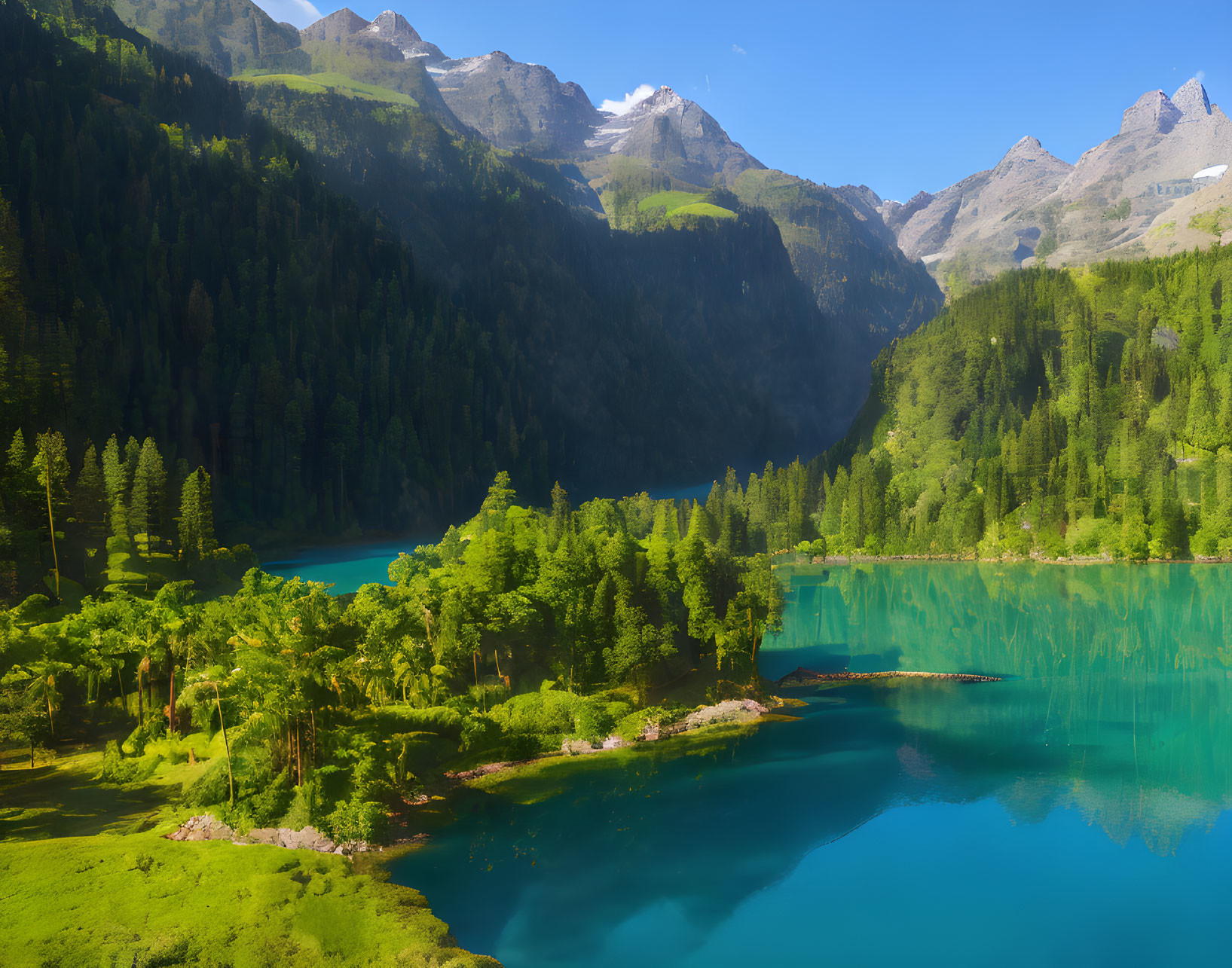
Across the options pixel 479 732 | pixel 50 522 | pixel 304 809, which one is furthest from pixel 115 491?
pixel 304 809

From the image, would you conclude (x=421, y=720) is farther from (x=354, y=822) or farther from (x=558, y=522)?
(x=558, y=522)

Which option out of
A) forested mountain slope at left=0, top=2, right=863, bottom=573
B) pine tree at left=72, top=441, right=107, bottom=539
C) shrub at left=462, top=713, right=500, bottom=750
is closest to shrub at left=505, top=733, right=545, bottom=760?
shrub at left=462, top=713, right=500, bottom=750

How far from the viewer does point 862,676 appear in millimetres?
75812

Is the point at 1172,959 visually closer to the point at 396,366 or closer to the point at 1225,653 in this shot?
the point at 1225,653

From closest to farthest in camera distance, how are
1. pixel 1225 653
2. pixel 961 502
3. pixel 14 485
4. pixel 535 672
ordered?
pixel 535 672, pixel 14 485, pixel 1225 653, pixel 961 502

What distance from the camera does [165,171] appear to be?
137 metres

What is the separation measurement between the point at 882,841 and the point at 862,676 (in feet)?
112

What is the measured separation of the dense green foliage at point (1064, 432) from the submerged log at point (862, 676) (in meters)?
77.3

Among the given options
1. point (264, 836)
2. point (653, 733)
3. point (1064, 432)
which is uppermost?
point (1064, 432)

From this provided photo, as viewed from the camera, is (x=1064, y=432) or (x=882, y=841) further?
(x=1064, y=432)

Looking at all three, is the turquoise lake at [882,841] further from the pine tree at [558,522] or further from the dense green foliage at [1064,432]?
the dense green foliage at [1064,432]

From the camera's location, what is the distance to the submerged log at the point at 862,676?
242 feet

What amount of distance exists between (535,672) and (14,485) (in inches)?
1621

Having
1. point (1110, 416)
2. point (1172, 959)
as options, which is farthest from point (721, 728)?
point (1110, 416)
